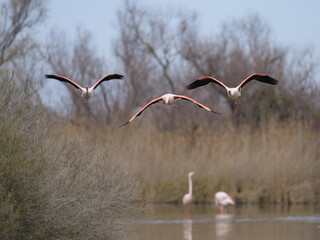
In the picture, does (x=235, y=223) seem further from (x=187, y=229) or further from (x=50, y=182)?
(x=50, y=182)

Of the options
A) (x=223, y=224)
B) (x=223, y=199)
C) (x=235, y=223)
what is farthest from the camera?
(x=223, y=199)

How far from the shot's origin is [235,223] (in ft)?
46.1

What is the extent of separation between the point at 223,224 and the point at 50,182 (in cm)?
710

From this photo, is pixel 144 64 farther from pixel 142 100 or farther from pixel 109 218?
pixel 109 218

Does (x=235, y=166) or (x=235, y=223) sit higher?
(x=235, y=166)

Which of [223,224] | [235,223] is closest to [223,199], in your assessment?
[235,223]

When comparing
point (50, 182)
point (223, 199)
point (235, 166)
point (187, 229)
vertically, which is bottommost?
point (187, 229)

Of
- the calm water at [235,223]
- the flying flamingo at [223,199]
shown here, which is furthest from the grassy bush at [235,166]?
the flying flamingo at [223,199]

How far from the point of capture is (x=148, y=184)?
19406mm

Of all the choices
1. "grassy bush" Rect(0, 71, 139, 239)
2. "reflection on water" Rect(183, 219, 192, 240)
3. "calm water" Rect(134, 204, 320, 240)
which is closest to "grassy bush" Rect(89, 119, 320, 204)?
"calm water" Rect(134, 204, 320, 240)

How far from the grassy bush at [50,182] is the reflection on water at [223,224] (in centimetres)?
341

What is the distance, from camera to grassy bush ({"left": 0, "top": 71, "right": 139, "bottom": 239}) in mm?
7215

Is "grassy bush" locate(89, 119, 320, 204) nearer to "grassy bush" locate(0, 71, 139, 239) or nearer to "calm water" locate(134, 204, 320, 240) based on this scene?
"calm water" locate(134, 204, 320, 240)

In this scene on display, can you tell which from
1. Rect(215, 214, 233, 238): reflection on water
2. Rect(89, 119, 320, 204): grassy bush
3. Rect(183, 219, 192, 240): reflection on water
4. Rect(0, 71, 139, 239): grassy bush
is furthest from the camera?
Rect(89, 119, 320, 204): grassy bush
